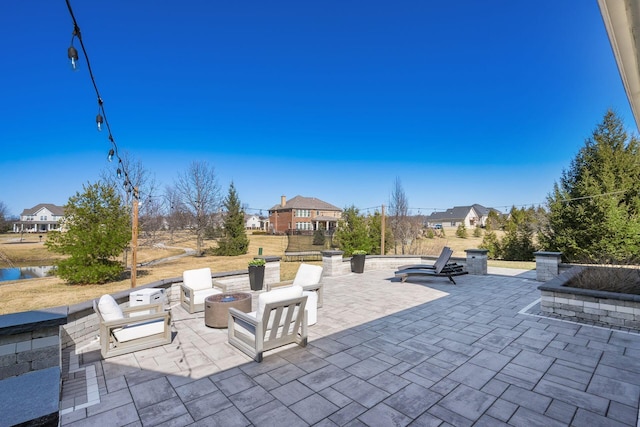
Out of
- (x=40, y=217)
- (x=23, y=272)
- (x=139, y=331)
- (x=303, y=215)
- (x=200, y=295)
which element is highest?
(x=40, y=217)

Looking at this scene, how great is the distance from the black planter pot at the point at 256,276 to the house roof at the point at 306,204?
3690 centimetres

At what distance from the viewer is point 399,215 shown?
20.0 m

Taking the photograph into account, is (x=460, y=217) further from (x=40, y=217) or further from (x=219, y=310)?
(x=40, y=217)

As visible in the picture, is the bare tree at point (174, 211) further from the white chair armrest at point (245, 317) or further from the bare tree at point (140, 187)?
the white chair armrest at point (245, 317)

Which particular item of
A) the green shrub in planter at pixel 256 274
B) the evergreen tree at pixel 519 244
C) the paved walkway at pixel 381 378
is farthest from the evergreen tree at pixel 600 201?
the green shrub in planter at pixel 256 274

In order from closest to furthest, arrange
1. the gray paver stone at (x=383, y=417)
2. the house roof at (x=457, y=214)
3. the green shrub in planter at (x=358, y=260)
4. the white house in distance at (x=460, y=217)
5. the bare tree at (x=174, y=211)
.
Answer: the gray paver stone at (x=383, y=417)
the green shrub in planter at (x=358, y=260)
the bare tree at (x=174, y=211)
the white house in distance at (x=460, y=217)
the house roof at (x=457, y=214)

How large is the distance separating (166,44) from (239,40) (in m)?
2.85

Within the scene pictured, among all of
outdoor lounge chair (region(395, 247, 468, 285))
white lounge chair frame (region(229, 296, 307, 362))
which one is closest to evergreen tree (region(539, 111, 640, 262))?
outdoor lounge chair (region(395, 247, 468, 285))

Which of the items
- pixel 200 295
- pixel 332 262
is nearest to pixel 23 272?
pixel 200 295

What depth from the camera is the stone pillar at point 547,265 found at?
9.51 meters

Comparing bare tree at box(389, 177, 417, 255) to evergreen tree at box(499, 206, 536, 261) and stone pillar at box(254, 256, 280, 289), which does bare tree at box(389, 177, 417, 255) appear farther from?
stone pillar at box(254, 256, 280, 289)

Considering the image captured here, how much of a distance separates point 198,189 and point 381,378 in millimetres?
23806

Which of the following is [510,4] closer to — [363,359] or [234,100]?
[363,359]

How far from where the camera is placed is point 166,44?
34.3 ft
